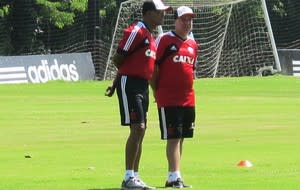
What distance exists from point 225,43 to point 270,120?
25.3m

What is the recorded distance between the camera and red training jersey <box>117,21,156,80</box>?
427 inches

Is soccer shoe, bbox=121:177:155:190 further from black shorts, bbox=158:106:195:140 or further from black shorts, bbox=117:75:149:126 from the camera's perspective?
black shorts, bbox=158:106:195:140

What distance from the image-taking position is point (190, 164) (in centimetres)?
1338

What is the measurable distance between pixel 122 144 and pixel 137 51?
5.87 m

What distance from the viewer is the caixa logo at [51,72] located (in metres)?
40.4

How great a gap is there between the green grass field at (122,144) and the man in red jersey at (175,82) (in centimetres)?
65

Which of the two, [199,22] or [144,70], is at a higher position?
[144,70]

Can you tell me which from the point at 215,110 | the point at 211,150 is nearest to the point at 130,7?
the point at 215,110

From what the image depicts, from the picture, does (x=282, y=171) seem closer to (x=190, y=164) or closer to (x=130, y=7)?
(x=190, y=164)

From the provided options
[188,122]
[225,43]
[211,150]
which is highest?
[188,122]

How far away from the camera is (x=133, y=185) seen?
10523 millimetres

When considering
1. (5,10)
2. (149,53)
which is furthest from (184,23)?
(5,10)

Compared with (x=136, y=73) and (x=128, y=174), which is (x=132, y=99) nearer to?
(x=136, y=73)

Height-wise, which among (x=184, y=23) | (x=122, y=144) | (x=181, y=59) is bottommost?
(x=122, y=144)
